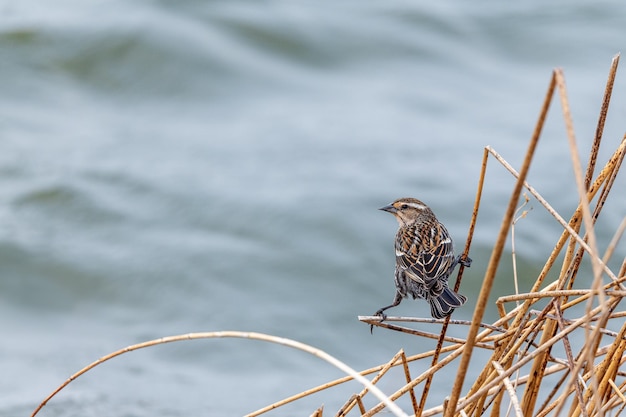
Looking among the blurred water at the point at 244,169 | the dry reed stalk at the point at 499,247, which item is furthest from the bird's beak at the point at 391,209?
the blurred water at the point at 244,169

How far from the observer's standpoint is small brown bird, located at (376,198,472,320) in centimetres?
511

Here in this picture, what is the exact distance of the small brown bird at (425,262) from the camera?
5109mm

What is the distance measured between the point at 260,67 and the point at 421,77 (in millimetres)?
2760

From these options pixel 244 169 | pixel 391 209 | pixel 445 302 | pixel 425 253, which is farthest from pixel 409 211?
pixel 244 169

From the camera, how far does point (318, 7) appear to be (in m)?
18.7

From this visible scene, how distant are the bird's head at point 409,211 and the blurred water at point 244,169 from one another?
12.9 ft

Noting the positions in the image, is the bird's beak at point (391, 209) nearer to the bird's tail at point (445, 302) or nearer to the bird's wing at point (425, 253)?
the bird's wing at point (425, 253)

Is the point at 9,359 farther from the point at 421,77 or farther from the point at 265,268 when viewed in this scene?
the point at 421,77

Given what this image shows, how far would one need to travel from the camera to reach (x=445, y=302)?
4996 millimetres

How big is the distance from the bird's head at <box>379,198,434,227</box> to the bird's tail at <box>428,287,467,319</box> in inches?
50.4

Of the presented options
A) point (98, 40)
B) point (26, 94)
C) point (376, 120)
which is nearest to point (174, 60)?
point (98, 40)

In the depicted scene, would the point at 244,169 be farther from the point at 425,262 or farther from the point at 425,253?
the point at 425,262

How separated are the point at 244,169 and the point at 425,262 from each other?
9.21m

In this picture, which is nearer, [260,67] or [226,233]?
[226,233]
